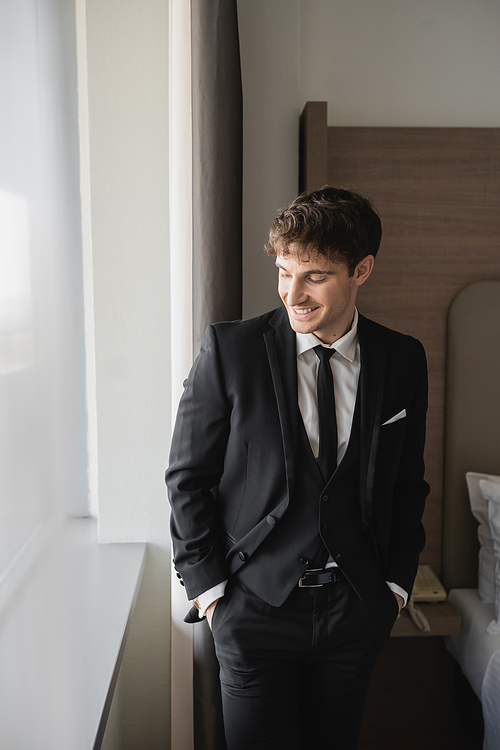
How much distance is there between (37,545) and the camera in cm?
78

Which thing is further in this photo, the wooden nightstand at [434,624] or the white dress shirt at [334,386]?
the wooden nightstand at [434,624]

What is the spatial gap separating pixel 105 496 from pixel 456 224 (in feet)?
4.87

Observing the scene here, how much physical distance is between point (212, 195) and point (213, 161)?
81 millimetres

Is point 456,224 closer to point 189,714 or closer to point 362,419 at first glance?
point 362,419

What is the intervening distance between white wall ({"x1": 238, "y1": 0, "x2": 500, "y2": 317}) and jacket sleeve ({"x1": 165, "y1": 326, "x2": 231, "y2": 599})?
0.74 meters

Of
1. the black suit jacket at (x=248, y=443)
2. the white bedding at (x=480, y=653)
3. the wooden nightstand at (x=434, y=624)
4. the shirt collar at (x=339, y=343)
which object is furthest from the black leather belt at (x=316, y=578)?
the white bedding at (x=480, y=653)

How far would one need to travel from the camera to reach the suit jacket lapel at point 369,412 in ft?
4.02

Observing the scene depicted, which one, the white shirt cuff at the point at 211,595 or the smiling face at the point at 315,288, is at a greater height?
the smiling face at the point at 315,288

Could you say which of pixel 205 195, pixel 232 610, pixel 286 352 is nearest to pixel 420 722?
pixel 232 610

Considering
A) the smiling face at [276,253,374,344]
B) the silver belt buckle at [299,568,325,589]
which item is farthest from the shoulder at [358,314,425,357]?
the silver belt buckle at [299,568,325,589]

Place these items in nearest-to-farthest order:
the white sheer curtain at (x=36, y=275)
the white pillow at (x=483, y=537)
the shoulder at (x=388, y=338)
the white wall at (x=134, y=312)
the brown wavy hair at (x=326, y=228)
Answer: the white sheer curtain at (x=36, y=275)
the brown wavy hair at (x=326, y=228)
the shoulder at (x=388, y=338)
the white wall at (x=134, y=312)
the white pillow at (x=483, y=537)

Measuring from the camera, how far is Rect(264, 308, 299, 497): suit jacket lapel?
3.86ft

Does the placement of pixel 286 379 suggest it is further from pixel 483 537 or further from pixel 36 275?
pixel 483 537

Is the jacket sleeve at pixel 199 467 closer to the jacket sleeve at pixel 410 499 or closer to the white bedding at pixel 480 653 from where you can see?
the jacket sleeve at pixel 410 499
